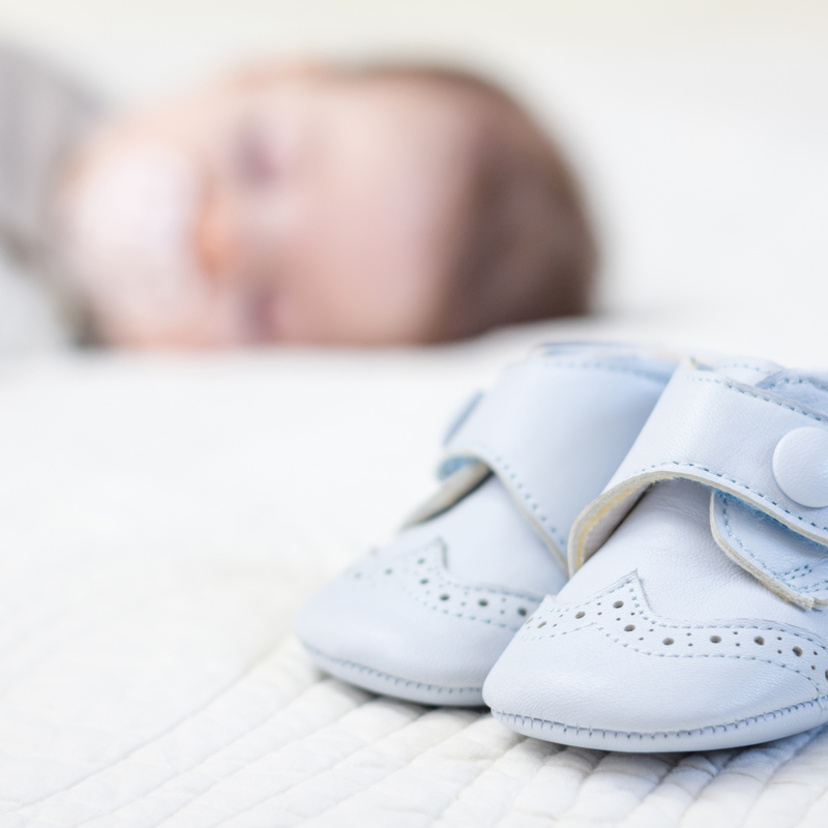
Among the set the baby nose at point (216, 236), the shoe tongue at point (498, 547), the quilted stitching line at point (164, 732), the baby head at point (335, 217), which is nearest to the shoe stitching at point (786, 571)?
the shoe tongue at point (498, 547)

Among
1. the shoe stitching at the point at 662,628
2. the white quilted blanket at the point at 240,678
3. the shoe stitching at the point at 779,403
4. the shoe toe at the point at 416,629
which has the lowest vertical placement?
the white quilted blanket at the point at 240,678

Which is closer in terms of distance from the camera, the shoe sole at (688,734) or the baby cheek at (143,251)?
the shoe sole at (688,734)

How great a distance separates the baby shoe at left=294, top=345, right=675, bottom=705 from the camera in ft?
1.41

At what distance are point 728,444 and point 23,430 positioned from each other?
94 cm

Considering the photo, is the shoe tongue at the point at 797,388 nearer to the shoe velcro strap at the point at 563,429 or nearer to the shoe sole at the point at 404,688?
the shoe velcro strap at the point at 563,429

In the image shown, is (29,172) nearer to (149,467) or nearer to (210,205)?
(210,205)

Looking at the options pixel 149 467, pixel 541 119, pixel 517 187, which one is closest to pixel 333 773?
pixel 149 467

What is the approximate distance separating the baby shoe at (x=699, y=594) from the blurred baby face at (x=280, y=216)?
1105 mm

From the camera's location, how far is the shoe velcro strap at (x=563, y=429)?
0.46 meters

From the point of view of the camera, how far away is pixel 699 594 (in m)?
0.38

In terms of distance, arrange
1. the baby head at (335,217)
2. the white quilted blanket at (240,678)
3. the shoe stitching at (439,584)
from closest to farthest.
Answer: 1. the white quilted blanket at (240,678)
2. the shoe stitching at (439,584)
3. the baby head at (335,217)

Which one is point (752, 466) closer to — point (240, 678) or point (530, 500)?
point (530, 500)

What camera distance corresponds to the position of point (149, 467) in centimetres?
93

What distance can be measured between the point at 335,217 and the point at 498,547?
3.73 ft
